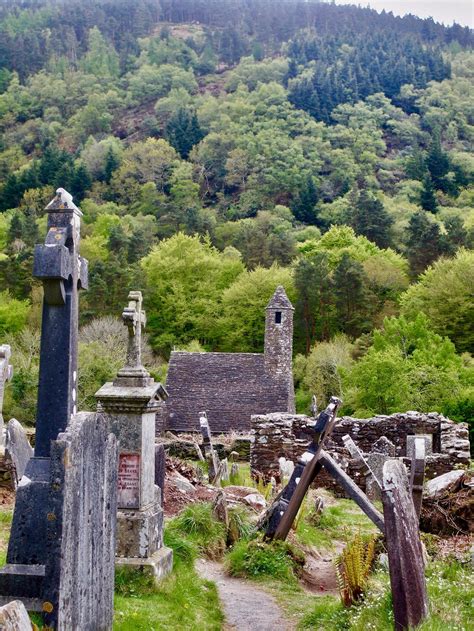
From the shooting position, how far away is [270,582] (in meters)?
9.48

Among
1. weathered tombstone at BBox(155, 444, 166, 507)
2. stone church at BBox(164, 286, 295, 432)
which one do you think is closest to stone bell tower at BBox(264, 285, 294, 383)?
stone church at BBox(164, 286, 295, 432)

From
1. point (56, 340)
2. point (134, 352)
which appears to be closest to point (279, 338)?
point (134, 352)

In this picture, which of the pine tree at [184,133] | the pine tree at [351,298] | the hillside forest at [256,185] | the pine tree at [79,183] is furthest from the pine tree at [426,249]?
the pine tree at [184,133]

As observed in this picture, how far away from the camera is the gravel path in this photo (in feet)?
26.3

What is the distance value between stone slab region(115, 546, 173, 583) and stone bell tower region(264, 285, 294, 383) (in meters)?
28.2

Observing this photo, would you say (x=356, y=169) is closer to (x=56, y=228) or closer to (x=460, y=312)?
(x=460, y=312)

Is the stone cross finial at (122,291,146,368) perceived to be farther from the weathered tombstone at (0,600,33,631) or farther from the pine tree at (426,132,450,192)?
the pine tree at (426,132,450,192)

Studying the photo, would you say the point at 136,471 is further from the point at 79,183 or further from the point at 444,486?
the point at 79,183

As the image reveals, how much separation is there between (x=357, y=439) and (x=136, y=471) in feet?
38.8

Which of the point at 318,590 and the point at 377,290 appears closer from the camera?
the point at 318,590

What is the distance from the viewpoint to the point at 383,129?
4793 inches

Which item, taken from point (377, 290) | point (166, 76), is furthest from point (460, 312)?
point (166, 76)

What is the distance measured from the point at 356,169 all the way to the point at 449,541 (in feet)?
325

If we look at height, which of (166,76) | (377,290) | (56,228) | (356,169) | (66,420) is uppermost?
(166,76)
